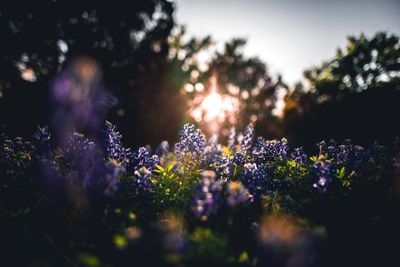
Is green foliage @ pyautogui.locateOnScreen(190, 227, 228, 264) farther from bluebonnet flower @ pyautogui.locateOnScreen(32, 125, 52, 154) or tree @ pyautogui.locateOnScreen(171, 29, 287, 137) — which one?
tree @ pyautogui.locateOnScreen(171, 29, 287, 137)

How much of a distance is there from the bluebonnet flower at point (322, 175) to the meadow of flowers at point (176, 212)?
14mm

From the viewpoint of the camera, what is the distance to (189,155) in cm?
550

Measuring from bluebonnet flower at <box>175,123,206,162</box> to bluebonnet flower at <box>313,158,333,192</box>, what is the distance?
6.82 feet

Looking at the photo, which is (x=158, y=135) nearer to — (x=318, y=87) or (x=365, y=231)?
(x=318, y=87)

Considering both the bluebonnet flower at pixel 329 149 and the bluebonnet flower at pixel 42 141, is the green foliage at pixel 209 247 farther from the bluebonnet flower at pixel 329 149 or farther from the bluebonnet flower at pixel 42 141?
the bluebonnet flower at pixel 329 149

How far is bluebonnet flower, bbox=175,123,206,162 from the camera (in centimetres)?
551

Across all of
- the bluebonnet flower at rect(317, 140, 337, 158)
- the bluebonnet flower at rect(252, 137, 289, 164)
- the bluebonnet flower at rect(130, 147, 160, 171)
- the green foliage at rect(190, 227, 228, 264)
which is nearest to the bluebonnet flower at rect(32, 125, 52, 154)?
the bluebonnet flower at rect(130, 147, 160, 171)

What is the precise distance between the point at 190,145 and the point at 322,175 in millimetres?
2426

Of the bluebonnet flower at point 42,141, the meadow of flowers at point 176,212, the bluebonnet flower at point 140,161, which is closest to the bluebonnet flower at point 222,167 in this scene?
the meadow of flowers at point 176,212

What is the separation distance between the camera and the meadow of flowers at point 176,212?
3027mm

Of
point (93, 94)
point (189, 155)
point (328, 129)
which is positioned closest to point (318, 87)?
point (328, 129)

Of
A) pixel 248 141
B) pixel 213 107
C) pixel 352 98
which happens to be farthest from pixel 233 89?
pixel 248 141

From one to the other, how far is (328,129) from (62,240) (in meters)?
18.2

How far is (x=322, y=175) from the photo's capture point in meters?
4.23
